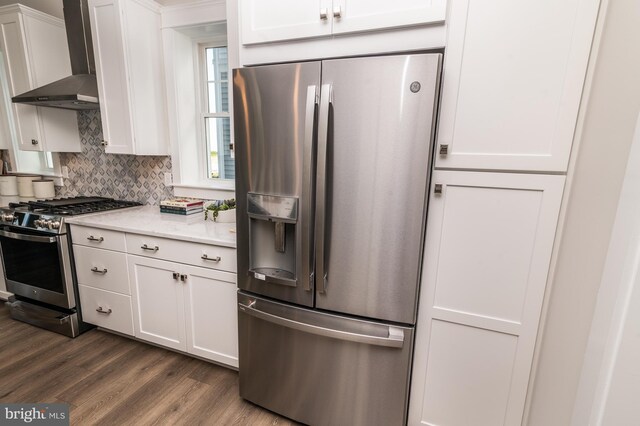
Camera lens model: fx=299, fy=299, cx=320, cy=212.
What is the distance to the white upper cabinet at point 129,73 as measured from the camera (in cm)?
205

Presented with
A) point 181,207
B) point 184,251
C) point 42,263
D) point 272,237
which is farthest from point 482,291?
point 42,263

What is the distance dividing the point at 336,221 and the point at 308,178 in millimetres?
211

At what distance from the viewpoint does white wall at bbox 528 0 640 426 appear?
0.75 meters

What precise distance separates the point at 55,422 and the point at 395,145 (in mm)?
2140

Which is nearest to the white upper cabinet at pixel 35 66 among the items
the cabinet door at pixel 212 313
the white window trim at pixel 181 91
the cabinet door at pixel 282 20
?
the white window trim at pixel 181 91

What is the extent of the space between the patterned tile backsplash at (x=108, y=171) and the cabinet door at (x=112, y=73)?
33 cm

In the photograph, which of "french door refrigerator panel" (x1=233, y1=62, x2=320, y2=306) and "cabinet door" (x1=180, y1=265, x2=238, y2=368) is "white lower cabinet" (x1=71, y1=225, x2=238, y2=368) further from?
"french door refrigerator panel" (x1=233, y1=62, x2=320, y2=306)

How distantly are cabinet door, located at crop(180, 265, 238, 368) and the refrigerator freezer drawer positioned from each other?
214mm

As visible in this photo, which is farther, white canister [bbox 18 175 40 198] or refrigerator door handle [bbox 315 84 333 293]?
white canister [bbox 18 175 40 198]

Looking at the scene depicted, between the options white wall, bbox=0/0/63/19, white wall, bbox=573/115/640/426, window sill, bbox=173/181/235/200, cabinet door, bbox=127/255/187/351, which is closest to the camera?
white wall, bbox=573/115/640/426

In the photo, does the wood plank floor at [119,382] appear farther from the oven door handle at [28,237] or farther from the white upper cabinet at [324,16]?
the white upper cabinet at [324,16]

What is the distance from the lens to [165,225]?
196cm

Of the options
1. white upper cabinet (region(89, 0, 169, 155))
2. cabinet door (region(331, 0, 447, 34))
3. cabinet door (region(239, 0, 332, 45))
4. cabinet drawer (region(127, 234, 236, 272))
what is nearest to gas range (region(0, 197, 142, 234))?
white upper cabinet (region(89, 0, 169, 155))
